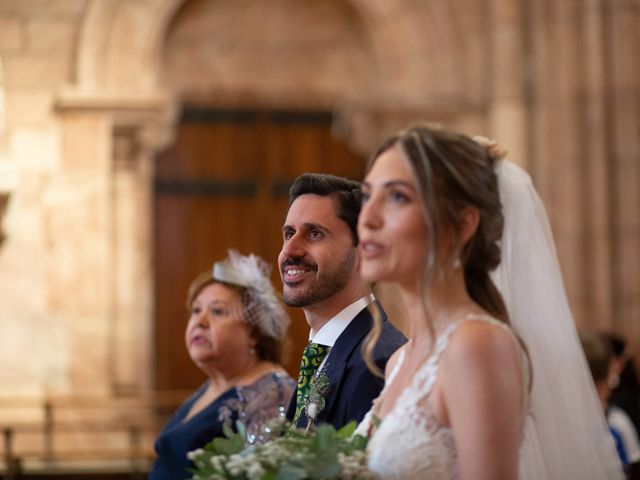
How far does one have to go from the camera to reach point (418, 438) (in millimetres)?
2410

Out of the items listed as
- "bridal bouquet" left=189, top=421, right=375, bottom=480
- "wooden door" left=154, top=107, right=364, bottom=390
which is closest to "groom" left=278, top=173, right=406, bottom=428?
"bridal bouquet" left=189, top=421, right=375, bottom=480

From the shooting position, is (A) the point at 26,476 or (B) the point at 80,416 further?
(B) the point at 80,416

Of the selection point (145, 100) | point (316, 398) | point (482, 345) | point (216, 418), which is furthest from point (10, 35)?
point (482, 345)

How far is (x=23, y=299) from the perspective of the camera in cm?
923

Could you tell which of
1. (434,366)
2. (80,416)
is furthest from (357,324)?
(80,416)

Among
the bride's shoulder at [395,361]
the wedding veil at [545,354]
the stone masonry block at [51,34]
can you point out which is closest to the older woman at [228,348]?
the bride's shoulder at [395,361]

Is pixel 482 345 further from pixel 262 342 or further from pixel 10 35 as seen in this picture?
pixel 10 35

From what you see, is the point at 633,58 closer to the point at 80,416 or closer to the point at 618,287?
the point at 618,287

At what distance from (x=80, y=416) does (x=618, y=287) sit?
13.9 ft

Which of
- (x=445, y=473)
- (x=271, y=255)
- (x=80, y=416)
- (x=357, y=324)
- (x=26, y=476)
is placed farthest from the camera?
(x=271, y=255)

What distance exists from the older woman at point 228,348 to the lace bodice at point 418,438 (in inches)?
84.4

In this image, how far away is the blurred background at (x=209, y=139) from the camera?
9273mm

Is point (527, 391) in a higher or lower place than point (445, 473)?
higher

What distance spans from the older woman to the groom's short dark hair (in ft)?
4.19
